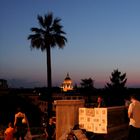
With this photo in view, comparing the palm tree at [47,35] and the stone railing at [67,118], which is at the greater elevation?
the palm tree at [47,35]

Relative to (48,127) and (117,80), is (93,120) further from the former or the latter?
(117,80)

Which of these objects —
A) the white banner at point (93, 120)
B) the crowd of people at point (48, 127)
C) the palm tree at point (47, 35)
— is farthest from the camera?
the palm tree at point (47, 35)

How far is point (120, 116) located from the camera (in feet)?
55.6

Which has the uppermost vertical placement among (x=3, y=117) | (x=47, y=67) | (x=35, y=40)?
(x=35, y=40)

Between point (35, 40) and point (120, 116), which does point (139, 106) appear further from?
point (35, 40)

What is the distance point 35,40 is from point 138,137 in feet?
144

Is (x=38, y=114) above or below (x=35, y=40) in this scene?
below

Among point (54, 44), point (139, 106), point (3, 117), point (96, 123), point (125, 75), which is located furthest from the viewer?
point (125, 75)

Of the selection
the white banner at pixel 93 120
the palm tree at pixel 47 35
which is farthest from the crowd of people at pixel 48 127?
the palm tree at pixel 47 35

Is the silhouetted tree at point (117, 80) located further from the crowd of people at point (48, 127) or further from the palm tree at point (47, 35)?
the crowd of people at point (48, 127)

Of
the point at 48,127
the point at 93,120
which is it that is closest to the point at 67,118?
the point at 93,120

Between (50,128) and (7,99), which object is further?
(7,99)

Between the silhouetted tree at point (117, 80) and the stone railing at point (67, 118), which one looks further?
the silhouetted tree at point (117, 80)

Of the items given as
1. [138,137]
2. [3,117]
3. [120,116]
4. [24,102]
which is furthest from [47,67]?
[138,137]
